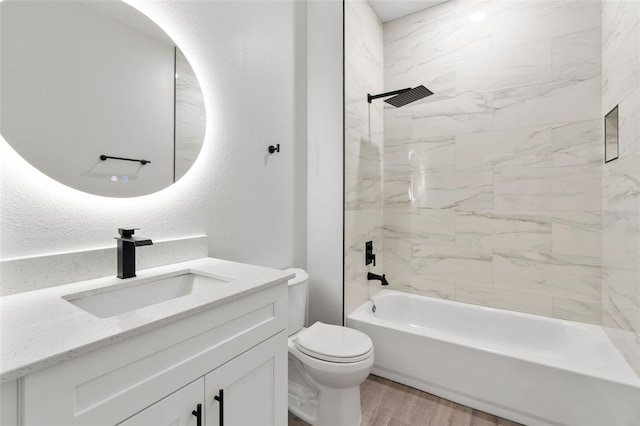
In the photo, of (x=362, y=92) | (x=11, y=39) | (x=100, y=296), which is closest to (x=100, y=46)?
(x=11, y=39)

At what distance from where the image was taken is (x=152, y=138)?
1.34m

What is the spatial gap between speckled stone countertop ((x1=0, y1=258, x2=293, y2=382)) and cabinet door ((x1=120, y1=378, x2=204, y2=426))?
0.20 m

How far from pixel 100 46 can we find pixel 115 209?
636 mm

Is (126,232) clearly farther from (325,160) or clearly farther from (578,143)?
(578,143)

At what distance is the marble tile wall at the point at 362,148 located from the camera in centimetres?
217

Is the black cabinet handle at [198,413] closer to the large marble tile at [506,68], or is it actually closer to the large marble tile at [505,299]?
the large marble tile at [505,299]

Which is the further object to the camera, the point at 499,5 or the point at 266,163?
the point at 499,5

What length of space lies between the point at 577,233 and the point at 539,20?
5.05 ft

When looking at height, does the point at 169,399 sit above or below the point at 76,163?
below

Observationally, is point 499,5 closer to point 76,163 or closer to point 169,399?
point 76,163

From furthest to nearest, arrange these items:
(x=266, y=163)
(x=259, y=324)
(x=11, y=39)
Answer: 1. (x=266, y=163)
2. (x=259, y=324)
3. (x=11, y=39)

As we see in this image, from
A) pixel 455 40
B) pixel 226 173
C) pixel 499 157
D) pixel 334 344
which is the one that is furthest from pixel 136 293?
pixel 455 40

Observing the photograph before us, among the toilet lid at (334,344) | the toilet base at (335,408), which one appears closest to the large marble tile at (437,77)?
the toilet lid at (334,344)

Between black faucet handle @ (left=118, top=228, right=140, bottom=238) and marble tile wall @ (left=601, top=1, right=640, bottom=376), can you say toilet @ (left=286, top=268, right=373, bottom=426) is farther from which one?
marble tile wall @ (left=601, top=1, right=640, bottom=376)
